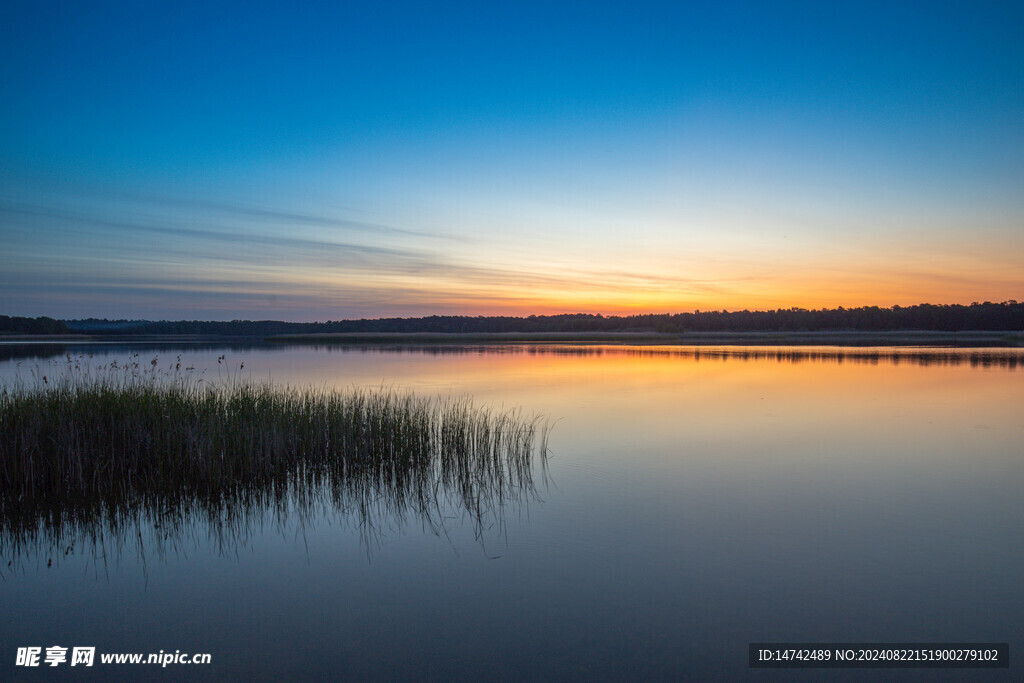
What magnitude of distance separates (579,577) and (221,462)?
4.09 metres

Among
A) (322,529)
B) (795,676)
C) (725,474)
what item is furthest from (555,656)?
(725,474)

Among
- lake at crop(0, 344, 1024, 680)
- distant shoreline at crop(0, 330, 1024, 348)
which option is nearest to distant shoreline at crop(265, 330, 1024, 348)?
distant shoreline at crop(0, 330, 1024, 348)

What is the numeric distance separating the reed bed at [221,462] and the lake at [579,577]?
0.83ft

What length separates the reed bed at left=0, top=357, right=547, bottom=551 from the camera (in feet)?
17.3

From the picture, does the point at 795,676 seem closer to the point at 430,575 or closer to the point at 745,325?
the point at 430,575

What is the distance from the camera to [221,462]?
6.00 m

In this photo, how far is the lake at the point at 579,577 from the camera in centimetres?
311

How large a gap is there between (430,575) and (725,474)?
13.8ft

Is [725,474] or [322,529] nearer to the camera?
[322,529]

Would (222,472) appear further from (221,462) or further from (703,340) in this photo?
(703,340)

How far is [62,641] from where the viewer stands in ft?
10.4

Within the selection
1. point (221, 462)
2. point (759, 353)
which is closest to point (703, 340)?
point (759, 353)

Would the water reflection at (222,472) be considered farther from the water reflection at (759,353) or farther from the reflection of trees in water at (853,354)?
the reflection of trees in water at (853,354)

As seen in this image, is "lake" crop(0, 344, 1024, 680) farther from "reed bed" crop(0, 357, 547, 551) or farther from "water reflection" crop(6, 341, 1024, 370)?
"water reflection" crop(6, 341, 1024, 370)
